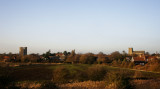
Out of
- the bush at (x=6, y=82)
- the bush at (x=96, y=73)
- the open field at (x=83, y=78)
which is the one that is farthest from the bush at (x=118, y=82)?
the bush at (x=96, y=73)

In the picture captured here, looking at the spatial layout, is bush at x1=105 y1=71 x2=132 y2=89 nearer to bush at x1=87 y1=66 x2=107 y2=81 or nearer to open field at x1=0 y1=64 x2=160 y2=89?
open field at x1=0 y1=64 x2=160 y2=89

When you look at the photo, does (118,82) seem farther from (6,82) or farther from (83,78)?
(83,78)

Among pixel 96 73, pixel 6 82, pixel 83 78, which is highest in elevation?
pixel 6 82

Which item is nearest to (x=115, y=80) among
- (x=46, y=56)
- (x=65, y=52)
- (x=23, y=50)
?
(x=46, y=56)

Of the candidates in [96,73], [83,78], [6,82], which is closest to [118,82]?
[6,82]

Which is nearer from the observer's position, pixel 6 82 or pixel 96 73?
pixel 6 82

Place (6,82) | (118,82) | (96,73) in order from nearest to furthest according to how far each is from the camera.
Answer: (6,82), (118,82), (96,73)

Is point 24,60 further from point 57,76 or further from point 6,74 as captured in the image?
point 6,74

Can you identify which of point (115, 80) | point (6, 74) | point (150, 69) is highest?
point (6, 74)

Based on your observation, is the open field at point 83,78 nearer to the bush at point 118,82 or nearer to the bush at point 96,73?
the bush at point 96,73

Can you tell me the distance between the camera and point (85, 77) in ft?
72.0

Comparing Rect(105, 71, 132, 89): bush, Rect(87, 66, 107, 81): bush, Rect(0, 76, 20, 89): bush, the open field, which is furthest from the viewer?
Rect(87, 66, 107, 81): bush

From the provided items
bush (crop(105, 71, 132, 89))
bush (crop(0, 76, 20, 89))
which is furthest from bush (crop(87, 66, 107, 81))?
bush (crop(0, 76, 20, 89))

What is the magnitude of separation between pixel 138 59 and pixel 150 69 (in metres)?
22.7
